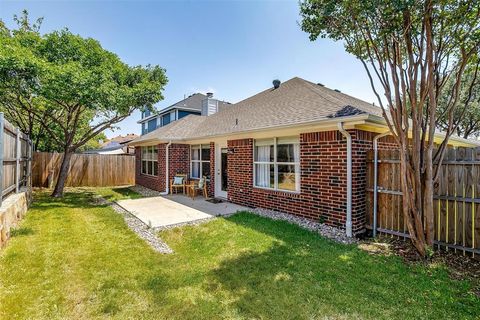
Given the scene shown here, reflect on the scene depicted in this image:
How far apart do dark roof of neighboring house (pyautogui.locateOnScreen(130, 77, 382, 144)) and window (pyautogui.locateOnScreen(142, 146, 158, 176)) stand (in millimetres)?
2026

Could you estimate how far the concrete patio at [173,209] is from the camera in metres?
7.05

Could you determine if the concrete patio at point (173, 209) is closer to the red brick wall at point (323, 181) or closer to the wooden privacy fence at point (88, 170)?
the red brick wall at point (323, 181)

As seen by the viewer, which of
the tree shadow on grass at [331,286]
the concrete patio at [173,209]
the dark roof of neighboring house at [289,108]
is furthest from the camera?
the concrete patio at [173,209]

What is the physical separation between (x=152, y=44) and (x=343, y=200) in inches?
419

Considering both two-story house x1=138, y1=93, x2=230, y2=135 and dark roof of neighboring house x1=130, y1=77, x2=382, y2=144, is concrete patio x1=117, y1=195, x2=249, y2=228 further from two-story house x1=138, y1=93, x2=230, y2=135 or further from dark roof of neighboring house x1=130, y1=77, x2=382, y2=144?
two-story house x1=138, y1=93, x2=230, y2=135

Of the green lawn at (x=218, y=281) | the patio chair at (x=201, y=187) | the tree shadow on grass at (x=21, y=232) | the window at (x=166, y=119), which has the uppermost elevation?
the window at (x=166, y=119)

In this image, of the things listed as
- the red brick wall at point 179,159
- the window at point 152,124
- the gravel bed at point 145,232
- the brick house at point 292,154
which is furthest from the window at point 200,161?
the window at point 152,124

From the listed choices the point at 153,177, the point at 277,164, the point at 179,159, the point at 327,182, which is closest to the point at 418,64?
the point at 327,182

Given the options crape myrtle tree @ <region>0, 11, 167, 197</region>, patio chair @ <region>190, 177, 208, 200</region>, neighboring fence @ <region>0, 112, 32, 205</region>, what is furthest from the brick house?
neighboring fence @ <region>0, 112, 32, 205</region>

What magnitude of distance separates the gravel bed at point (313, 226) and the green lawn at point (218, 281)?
434mm

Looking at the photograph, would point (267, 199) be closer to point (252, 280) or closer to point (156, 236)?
point (156, 236)

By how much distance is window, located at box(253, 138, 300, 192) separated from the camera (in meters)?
7.23

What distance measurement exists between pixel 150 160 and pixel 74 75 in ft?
22.2

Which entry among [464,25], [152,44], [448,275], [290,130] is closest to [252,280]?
[448,275]
